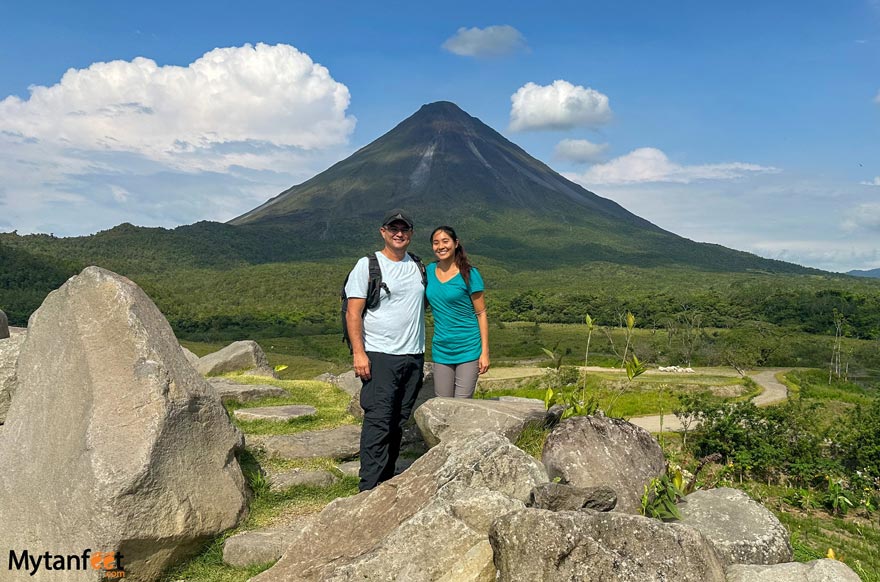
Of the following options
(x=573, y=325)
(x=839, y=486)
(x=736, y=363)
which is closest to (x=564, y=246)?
(x=573, y=325)

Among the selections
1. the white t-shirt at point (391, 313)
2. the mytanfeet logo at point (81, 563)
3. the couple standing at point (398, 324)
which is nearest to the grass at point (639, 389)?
the couple standing at point (398, 324)

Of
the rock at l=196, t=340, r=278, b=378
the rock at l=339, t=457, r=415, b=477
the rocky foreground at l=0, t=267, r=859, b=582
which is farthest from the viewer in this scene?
the rock at l=196, t=340, r=278, b=378

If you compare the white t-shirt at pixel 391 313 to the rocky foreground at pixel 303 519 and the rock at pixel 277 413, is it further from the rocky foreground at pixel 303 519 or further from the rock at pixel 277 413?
the rock at pixel 277 413

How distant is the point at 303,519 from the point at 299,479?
0.99 metres

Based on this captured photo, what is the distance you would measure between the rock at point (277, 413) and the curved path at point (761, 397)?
260 inches

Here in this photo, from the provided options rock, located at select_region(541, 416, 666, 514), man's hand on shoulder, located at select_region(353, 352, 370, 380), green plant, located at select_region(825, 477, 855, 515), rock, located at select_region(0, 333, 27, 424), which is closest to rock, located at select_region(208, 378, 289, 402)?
rock, located at select_region(0, 333, 27, 424)

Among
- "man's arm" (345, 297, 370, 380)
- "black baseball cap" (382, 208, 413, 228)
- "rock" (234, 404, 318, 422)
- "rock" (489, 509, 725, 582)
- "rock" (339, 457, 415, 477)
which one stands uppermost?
"black baseball cap" (382, 208, 413, 228)

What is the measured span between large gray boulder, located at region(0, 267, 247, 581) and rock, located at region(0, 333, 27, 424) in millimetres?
1582

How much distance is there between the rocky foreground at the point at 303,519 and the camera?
155 inches

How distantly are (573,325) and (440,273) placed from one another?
283 ft

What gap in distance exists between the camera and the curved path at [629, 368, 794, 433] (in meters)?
21.9

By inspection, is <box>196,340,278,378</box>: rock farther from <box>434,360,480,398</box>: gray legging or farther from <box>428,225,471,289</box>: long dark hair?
<box>428,225,471,289</box>: long dark hair

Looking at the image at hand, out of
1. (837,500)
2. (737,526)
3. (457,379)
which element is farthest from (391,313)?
(837,500)

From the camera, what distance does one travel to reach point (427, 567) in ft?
13.4
